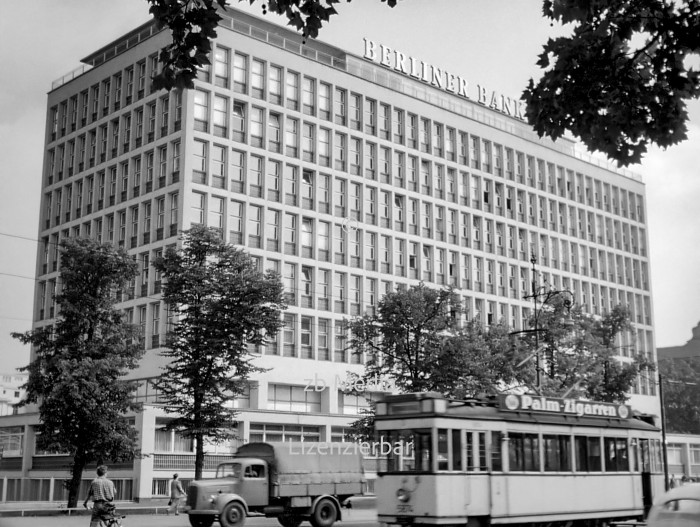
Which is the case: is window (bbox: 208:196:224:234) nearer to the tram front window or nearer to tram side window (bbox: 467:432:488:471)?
the tram front window

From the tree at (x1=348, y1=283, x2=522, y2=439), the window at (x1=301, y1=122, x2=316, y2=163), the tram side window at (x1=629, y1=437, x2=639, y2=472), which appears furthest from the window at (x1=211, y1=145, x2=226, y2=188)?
the tram side window at (x1=629, y1=437, x2=639, y2=472)

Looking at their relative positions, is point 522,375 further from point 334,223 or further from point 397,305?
point 334,223

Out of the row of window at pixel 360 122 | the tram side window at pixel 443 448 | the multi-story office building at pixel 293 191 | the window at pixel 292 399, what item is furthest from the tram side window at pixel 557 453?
the row of window at pixel 360 122

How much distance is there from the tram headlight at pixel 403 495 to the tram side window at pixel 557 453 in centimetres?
366

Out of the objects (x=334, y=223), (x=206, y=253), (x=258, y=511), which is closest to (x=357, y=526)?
(x=258, y=511)

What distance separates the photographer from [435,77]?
247 ft

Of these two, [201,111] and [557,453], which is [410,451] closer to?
[557,453]

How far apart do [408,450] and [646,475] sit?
311 inches

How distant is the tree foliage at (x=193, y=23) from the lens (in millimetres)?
8773

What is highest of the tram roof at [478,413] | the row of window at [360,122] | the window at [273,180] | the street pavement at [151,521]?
the row of window at [360,122]

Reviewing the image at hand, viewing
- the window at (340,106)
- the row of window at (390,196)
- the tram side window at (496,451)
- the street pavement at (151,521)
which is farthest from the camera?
the window at (340,106)

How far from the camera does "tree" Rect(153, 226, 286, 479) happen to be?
39.7 m

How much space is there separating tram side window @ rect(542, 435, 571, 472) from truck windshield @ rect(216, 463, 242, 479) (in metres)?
9.46

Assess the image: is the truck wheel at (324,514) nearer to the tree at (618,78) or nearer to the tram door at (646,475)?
the tram door at (646,475)
